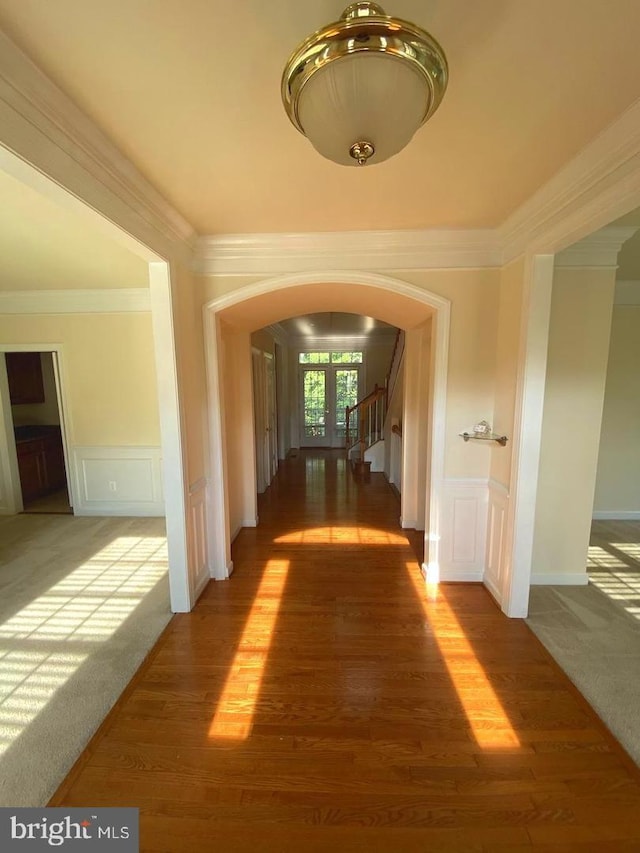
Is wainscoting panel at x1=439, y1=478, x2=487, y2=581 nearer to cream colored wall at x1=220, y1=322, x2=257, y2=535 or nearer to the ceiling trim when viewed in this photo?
cream colored wall at x1=220, y1=322, x2=257, y2=535

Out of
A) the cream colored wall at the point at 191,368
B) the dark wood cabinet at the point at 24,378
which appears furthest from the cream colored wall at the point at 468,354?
the dark wood cabinet at the point at 24,378

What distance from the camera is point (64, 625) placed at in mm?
2332

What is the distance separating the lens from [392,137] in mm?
1017

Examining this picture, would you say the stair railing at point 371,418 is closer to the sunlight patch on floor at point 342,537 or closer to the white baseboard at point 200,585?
the sunlight patch on floor at point 342,537

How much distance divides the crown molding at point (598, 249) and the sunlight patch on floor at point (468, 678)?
104 inches

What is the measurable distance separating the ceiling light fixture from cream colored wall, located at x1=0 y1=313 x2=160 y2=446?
3.56 meters

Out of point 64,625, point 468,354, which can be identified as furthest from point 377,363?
point 64,625

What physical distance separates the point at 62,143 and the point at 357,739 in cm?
284

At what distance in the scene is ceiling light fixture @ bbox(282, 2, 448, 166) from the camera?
2.80 ft

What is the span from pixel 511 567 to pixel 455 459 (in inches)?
32.8

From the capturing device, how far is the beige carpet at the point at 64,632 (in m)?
1.53

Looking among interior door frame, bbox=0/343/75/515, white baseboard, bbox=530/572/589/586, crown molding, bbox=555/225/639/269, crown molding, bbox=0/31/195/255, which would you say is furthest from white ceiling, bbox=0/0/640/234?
interior door frame, bbox=0/343/75/515

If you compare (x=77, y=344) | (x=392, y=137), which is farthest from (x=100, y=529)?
(x=392, y=137)

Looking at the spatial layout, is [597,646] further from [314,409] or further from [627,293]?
[314,409]
